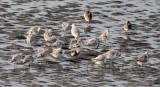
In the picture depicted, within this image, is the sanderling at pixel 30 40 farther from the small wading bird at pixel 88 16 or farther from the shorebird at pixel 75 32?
the small wading bird at pixel 88 16

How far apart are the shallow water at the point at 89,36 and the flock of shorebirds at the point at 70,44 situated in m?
0.34

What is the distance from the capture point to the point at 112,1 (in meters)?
42.2

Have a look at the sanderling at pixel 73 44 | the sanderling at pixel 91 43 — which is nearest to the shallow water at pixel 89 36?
the sanderling at pixel 91 43

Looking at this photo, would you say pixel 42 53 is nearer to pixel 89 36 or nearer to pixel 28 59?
pixel 28 59

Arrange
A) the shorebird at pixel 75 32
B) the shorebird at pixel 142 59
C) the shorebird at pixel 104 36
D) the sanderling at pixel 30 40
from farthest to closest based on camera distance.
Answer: the shorebird at pixel 75 32 < the shorebird at pixel 104 36 < the sanderling at pixel 30 40 < the shorebird at pixel 142 59

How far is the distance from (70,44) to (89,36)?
2.56m

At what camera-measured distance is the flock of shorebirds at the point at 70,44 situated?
28.7m

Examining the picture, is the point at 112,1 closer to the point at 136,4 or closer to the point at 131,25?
the point at 136,4

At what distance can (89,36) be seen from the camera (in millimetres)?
34312

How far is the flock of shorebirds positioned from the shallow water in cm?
34

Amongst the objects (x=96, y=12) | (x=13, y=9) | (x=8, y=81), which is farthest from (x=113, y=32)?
(x=8, y=81)

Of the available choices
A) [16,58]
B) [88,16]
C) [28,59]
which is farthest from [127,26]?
→ [16,58]

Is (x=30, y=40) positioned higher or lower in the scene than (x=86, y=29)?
higher

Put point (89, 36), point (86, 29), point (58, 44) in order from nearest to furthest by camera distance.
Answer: point (58, 44)
point (89, 36)
point (86, 29)
